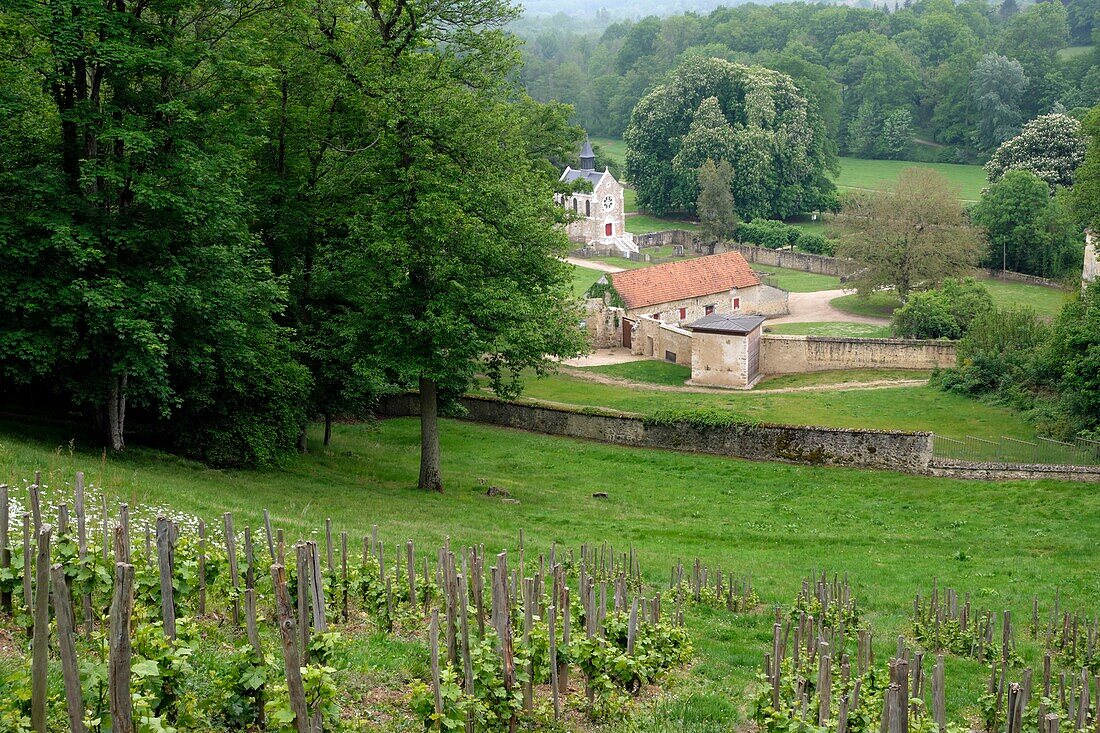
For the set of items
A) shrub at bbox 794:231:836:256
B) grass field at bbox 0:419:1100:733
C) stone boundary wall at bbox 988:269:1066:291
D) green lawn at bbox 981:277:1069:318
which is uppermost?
shrub at bbox 794:231:836:256

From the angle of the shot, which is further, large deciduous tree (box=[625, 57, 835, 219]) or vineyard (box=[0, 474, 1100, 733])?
large deciduous tree (box=[625, 57, 835, 219])

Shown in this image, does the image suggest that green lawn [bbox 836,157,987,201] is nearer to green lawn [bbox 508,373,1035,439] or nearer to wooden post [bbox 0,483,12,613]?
green lawn [bbox 508,373,1035,439]

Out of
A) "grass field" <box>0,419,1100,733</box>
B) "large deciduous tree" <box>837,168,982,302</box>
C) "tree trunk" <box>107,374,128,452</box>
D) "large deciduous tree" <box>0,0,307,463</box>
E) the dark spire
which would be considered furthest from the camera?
the dark spire

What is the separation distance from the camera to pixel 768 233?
87750 mm

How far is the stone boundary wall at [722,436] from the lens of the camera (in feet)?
110

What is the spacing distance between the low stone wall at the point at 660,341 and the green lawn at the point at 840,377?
13.8 feet

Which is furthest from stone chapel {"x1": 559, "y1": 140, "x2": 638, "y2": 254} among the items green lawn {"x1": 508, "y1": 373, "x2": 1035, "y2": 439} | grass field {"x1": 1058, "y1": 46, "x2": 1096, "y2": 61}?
grass field {"x1": 1058, "y1": 46, "x2": 1096, "y2": 61}

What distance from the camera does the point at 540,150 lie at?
50625 mm

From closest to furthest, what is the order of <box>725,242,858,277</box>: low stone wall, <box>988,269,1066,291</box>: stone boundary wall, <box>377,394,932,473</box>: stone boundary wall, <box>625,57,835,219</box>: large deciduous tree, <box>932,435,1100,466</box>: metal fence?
<box>932,435,1100,466</box>: metal fence
<box>377,394,932,473</box>: stone boundary wall
<box>988,269,1066,291</box>: stone boundary wall
<box>725,242,858,277</box>: low stone wall
<box>625,57,835,219</box>: large deciduous tree

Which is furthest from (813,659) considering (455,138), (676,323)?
(676,323)

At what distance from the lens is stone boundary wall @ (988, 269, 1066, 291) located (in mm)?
72438

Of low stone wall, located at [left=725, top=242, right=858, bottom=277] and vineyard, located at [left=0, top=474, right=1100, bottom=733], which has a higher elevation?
low stone wall, located at [left=725, top=242, right=858, bottom=277]

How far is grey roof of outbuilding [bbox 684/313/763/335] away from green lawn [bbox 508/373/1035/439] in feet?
9.80

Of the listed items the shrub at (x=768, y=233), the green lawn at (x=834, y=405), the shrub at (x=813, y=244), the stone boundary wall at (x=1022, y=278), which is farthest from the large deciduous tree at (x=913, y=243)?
the shrub at (x=768, y=233)
